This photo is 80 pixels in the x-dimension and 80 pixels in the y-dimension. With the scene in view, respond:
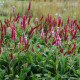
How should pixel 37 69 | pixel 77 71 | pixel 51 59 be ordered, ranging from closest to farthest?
pixel 77 71 < pixel 37 69 < pixel 51 59

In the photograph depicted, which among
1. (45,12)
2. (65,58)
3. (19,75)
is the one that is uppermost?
(45,12)

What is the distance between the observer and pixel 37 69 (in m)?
2.10

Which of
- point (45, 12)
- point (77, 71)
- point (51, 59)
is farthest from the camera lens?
point (45, 12)

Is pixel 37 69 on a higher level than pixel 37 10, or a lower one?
lower

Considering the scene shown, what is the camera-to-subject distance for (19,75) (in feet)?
6.57

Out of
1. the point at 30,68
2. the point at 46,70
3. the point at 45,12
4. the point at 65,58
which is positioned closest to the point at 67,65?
the point at 65,58

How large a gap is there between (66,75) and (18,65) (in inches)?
22.6

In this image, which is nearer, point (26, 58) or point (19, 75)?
point (19, 75)

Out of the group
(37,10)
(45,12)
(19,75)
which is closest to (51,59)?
(19,75)

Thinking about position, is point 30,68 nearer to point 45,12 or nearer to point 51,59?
point 51,59

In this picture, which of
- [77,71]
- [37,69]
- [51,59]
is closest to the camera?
[77,71]

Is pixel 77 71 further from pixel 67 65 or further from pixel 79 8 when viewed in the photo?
pixel 79 8

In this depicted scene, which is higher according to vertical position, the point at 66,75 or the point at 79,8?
the point at 79,8

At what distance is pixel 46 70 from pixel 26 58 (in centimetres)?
31
